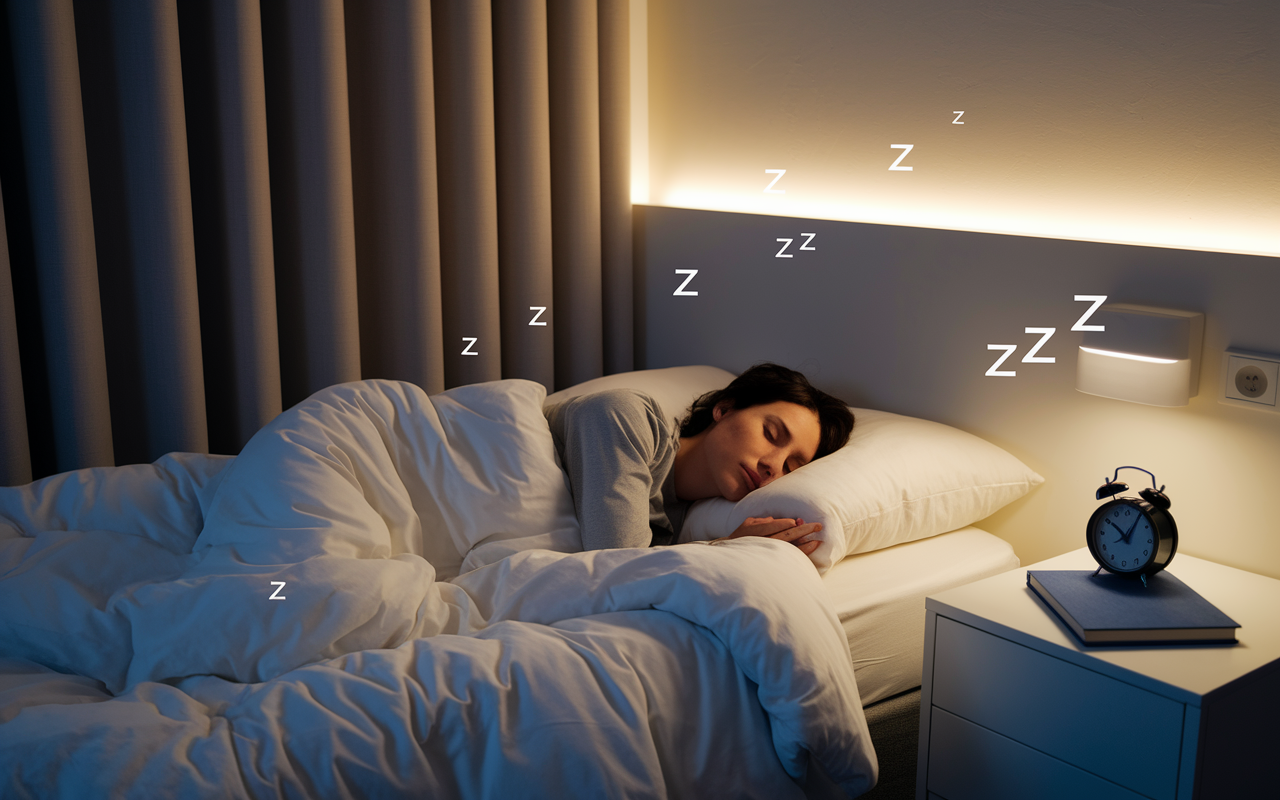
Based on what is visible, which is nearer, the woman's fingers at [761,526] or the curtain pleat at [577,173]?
the woman's fingers at [761,526]

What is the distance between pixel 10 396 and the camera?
1772 mm

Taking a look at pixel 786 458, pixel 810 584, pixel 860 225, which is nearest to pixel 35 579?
pixel 810 584

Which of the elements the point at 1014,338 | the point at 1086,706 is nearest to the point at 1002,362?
the point at 1014,338

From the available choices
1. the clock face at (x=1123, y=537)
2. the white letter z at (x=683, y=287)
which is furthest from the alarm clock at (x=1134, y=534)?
the white letter z at (x=683, y=287)

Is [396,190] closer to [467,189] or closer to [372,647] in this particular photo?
[467,189]

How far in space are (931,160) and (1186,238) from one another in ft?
1.77

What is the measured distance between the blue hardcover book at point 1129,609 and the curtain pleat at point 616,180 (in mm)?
1497

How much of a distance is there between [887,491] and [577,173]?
1359 millimetres

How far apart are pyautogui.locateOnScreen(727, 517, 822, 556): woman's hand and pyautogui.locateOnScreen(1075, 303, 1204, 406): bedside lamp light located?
550 mm

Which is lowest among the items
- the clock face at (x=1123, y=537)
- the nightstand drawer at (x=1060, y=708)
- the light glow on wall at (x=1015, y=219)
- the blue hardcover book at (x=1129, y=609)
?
the nightstand drawer at (x=1060, y=708)

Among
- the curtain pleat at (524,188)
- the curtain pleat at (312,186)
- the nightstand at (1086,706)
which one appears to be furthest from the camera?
the curtain pleat at (524,188)

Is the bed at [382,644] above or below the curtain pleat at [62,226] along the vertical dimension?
below

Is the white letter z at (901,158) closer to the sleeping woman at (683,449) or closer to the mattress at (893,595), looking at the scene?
the sleeping woman at (683,449)

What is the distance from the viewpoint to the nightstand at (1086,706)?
3.67 feet
